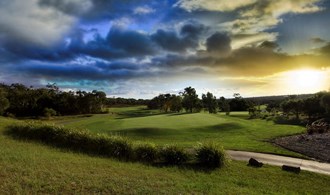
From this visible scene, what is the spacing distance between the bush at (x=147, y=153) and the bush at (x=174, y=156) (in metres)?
0.80

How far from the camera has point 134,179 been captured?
44.5 ft

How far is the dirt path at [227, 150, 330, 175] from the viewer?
19.5 metres

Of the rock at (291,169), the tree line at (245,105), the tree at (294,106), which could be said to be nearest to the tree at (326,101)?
the tree line at (245,105)

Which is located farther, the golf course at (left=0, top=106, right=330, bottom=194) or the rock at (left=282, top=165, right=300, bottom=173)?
the rock at (left=282, top=165, right=300, bottom=173)

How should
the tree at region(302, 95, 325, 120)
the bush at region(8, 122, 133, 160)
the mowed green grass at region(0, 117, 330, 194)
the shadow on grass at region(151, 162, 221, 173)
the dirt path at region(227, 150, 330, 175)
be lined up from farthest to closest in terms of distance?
the tree at region(302, 95, 325, 120) < the bush at region(8, 122, 133, 160) < the dirt path at region(227, 150, 330, 175) < the shadow on grass at region(151, 162, 221, 173) < the mowed green grass at region(0, 117, 330, 194)

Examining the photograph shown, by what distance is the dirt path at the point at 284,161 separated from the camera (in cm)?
1953

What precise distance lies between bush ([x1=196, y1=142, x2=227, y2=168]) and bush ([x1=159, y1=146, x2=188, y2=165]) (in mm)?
856

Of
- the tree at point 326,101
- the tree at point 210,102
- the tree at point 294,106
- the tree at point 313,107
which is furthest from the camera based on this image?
the tree at point 210,102

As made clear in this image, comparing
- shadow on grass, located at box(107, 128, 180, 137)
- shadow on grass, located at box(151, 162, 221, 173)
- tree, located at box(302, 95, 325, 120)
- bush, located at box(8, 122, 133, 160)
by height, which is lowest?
shadow on grass, located at box(151, 162, 221, 173)

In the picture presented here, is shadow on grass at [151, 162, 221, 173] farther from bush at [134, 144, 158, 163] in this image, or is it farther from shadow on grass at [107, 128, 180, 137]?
shadow on grass at [107, 128, 180, 137]

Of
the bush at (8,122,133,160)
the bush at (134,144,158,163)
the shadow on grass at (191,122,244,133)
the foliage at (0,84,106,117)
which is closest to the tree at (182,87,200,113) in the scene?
the foliage at (0,84,106,117)

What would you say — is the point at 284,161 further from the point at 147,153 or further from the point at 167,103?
the point at 167,103

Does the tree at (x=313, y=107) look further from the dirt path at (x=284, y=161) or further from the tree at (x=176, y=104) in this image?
the dirt path at (x=284, y=161)

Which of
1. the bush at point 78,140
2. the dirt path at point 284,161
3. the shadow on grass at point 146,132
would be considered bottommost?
the dirt path at point 284,161
